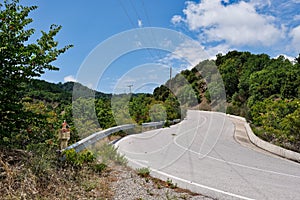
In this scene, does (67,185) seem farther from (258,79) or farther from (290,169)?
(258,79)

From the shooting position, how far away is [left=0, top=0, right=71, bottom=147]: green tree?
6164 mm

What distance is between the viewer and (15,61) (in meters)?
6.31

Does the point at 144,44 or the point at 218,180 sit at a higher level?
the point at 144,44

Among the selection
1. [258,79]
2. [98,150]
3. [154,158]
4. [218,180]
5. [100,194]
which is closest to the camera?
[100,194]

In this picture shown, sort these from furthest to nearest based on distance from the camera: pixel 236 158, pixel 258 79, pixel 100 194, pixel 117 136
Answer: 1. pixel 258 79
2. pixel 117 136
3. pixel 236 158
4. pixel 100 194

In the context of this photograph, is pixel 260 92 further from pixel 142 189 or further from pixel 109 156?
pixel 142 189

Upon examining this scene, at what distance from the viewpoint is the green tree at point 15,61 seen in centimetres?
616

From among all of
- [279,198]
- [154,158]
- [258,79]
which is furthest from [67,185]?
[258,79]

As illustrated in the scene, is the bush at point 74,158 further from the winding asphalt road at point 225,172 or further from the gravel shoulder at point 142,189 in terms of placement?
the winding asphalt road at point 225,172

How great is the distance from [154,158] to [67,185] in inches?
197

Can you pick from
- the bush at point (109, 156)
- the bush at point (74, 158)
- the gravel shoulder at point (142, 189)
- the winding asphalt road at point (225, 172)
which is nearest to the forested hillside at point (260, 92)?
the winding asphalt road at point (225, 172)

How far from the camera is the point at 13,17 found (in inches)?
253

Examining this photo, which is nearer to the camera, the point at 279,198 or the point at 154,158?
the point at 279,198

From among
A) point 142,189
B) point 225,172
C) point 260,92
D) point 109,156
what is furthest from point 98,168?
point 260,92
